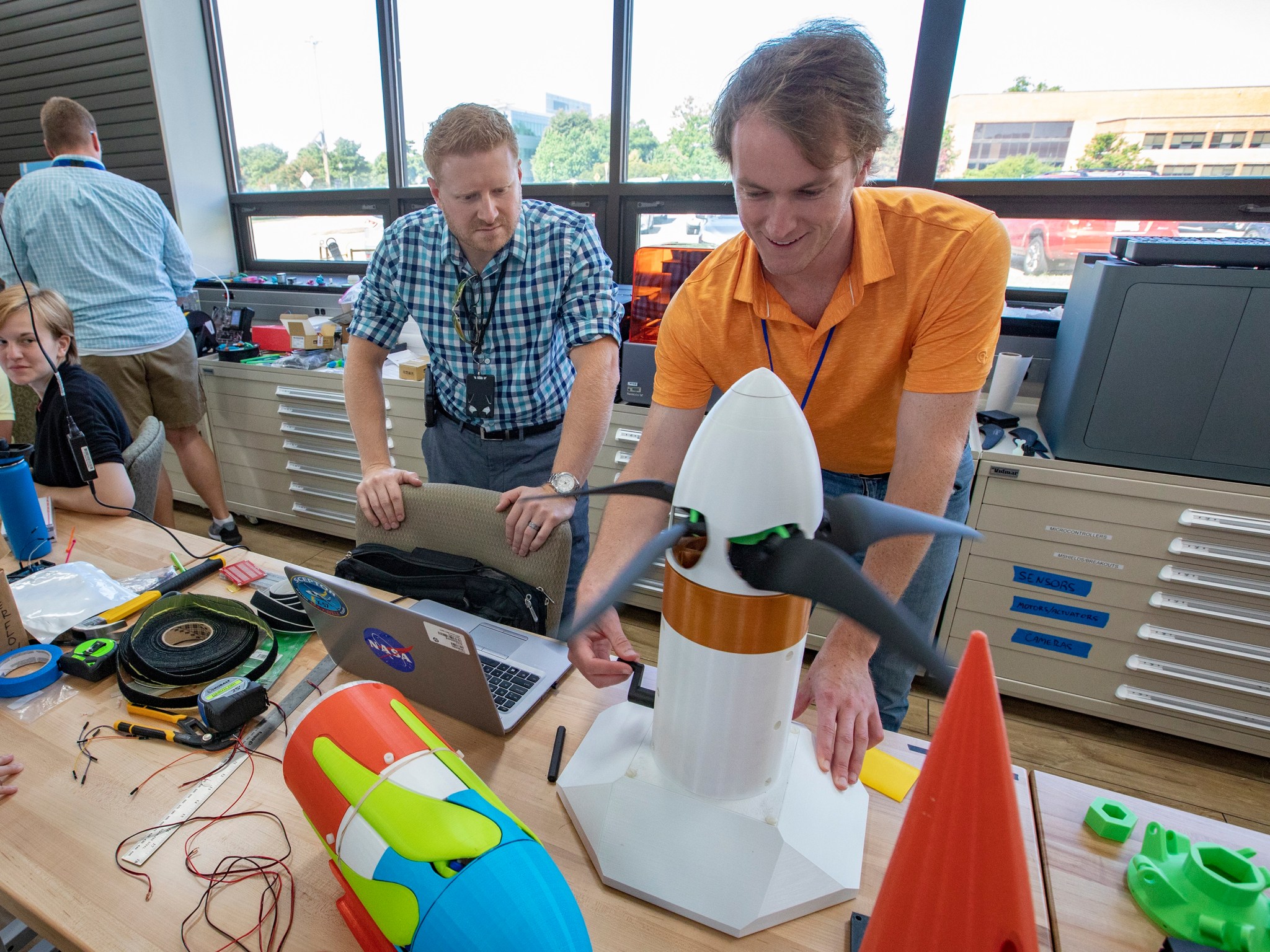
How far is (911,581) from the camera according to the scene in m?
1.14

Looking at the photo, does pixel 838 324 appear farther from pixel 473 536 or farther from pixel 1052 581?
pixel 1052 581

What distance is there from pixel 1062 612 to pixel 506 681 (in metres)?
1.69

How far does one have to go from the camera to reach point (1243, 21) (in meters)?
1.95

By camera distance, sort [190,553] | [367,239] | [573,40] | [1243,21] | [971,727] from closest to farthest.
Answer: [971,727] < [190,553] < [1243,21] < [573,40] < [367,239]

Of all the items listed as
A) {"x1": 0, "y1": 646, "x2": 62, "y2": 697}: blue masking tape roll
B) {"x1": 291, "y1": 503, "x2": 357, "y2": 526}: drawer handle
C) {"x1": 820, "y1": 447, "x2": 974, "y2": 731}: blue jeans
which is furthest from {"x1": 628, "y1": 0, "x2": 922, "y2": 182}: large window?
{"x1": 0, "y1": 646, "x2": 62, "y2": 697}: blue masking tape roll

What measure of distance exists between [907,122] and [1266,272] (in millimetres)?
1208

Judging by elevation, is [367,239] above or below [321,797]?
above

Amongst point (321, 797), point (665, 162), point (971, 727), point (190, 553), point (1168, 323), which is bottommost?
point (190, 553)

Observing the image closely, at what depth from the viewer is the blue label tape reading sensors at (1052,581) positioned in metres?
1.86

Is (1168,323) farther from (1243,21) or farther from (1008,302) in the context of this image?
(1243,21)

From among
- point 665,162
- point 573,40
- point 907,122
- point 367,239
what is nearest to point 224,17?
point 367,239

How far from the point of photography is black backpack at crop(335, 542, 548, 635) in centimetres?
122

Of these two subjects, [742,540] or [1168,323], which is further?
[1168,323]

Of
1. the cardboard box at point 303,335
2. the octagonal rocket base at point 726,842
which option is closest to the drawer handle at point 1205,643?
the octagonal rocket base at point 726,842
